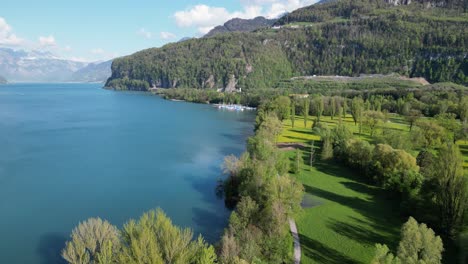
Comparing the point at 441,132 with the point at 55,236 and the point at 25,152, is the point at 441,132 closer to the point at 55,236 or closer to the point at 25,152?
the point at 55,236

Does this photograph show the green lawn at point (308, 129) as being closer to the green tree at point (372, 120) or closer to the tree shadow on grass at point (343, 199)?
the green tree at point (372, 120)

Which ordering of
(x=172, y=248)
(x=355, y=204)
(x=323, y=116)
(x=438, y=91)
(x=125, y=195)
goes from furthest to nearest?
(x=438, y=91)
(x=323, y=116)
(x=125, y=195)
(x=355, y=204)
(x=172, y=248)

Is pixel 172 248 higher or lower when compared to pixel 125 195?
higher

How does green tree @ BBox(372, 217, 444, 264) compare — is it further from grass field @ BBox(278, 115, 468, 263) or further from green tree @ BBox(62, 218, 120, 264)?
green tree @ BBox(62, 218, 120, 264)

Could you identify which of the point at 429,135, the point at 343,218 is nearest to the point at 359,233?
the point at 343,218

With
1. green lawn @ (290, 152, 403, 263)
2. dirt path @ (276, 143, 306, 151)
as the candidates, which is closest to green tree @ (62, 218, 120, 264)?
green lawn @ (290, 152, 403, 263)

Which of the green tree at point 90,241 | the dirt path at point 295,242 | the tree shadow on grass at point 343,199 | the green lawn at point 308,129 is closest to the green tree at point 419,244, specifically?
the dirt path at point 295,242

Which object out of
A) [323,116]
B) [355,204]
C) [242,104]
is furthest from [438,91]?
[355,204]
